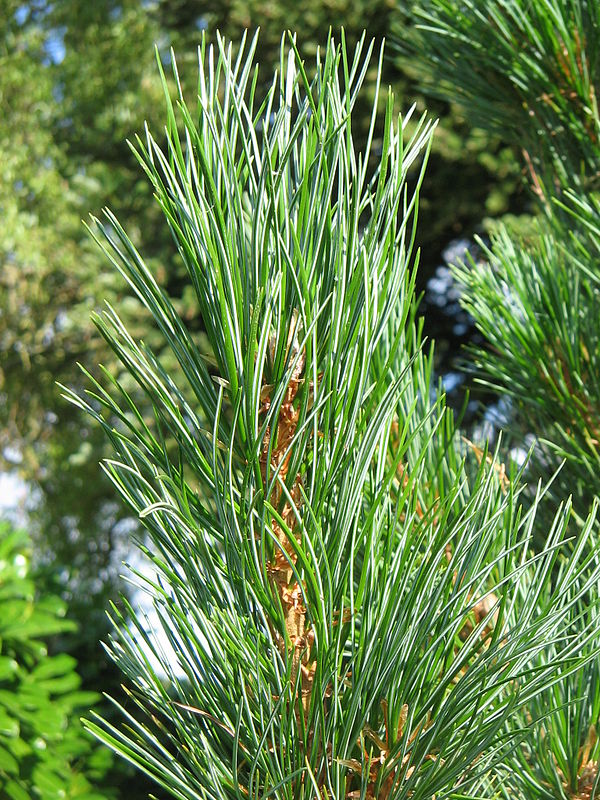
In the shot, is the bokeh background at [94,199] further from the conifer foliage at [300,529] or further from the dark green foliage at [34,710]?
the conifer foliage at [300,529]

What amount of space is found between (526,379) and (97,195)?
705 cm

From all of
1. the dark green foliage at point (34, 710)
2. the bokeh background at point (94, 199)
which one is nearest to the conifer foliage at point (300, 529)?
the dark green foliage at point (34, 710)

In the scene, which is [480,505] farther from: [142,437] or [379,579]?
[142,437]

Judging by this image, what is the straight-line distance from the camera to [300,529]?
2.66ft

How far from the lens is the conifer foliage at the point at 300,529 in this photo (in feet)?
2.68

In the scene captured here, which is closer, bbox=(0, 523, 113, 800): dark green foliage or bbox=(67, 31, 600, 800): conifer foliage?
bbox=(67, 31, 600, 800): conifer foliage

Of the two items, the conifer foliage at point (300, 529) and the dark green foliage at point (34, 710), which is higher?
the conifer foliage at point (300, 529)

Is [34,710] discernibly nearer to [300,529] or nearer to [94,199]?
[300,529]

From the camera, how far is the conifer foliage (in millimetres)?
818

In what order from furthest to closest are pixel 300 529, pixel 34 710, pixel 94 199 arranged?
pixel 94 199
pixel 34 710
pixel 300 529

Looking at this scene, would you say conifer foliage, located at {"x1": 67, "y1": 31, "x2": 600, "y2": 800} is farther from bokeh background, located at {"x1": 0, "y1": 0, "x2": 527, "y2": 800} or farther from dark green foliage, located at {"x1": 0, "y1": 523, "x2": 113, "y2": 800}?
bokeh background, located at {"x1": 0, "y1": 0, "x2": 527, "y2": 800}

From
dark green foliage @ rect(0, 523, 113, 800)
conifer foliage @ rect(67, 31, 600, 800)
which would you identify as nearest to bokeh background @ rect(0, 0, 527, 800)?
dark green foliage @ rect(0, 523, 113, 800)

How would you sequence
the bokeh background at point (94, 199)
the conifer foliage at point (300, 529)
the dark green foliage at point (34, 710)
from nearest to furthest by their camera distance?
the conifer foliage at point (300, 529), the dark green foliage at point (34, 710), the bokeh background at point (94, 199)

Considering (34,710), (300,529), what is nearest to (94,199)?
(34,710)
